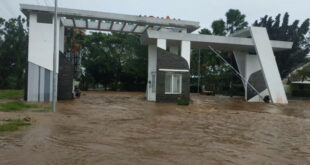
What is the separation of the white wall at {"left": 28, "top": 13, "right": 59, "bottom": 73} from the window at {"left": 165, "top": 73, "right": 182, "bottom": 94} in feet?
26.2

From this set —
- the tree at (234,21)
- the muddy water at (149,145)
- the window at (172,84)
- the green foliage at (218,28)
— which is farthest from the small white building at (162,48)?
the tree at (234,21)

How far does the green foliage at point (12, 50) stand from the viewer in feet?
127

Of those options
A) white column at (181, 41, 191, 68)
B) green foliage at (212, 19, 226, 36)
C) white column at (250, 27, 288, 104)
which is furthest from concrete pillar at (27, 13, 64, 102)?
green foliage at (212, 19, 226, 36)

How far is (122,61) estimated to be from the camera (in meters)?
44.0

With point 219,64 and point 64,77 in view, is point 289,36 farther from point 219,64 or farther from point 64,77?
point 64,77

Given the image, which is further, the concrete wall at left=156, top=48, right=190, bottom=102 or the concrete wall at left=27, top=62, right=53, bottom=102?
the concrete wall at left=156, top=48, right=190, bottom=102

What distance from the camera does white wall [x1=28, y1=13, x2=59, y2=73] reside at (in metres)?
18.4

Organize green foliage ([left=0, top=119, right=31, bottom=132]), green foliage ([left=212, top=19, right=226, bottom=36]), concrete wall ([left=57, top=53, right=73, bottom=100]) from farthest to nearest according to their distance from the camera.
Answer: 1. green foliage ([left=212, top=19, right=226, bottom=36])
2. concrete wall ([left=57, top=53, right=73, bottom=100])
3. green foliage ([left=0, top=119, right=31, bottom=132])

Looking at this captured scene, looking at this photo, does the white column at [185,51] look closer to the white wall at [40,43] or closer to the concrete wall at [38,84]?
the white wall at [40,43]

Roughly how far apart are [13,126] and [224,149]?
597cm

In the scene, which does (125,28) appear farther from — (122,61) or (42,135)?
(122,61)

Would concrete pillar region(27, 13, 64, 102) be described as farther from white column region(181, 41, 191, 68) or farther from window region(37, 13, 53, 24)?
white column region(181, 41, 191, 68)

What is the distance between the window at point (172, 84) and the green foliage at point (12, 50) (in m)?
25.8

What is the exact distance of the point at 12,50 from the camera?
1526 inches
